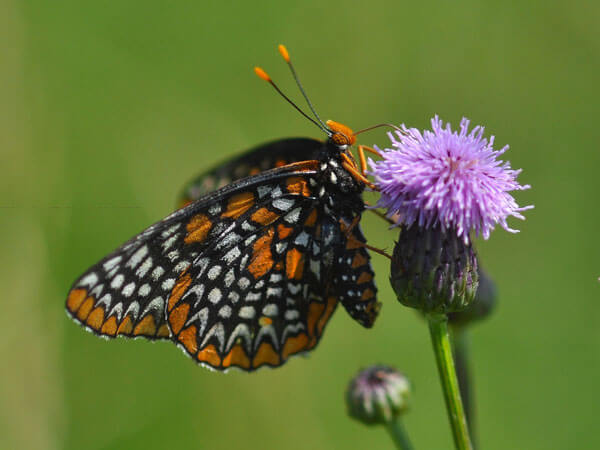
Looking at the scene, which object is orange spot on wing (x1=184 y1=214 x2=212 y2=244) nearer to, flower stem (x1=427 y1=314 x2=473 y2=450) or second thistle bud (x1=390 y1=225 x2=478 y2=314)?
second thistle bud (x1=390 y1=225 x2=478 y2=314)

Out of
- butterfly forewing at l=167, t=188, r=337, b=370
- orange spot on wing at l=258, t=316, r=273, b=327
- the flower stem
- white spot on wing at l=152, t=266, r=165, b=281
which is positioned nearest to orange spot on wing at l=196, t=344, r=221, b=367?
butterfly forewing at l=167, t=188, r=337, b=370

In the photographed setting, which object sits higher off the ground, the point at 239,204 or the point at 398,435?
the point at 239,204

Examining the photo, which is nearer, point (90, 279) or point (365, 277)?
point (365, 277)

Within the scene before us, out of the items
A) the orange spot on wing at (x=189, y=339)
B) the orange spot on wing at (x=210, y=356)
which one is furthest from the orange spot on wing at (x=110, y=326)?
the orange spot on wing at (x=210, y=356)

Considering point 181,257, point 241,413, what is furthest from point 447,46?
point 181,257

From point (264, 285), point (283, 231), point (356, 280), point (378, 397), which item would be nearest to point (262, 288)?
point (264, 285)

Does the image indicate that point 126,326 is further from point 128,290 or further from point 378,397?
point 378,397

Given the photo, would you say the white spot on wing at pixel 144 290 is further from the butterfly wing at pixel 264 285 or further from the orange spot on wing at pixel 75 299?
the orange spot on wing at pixel 75 299
